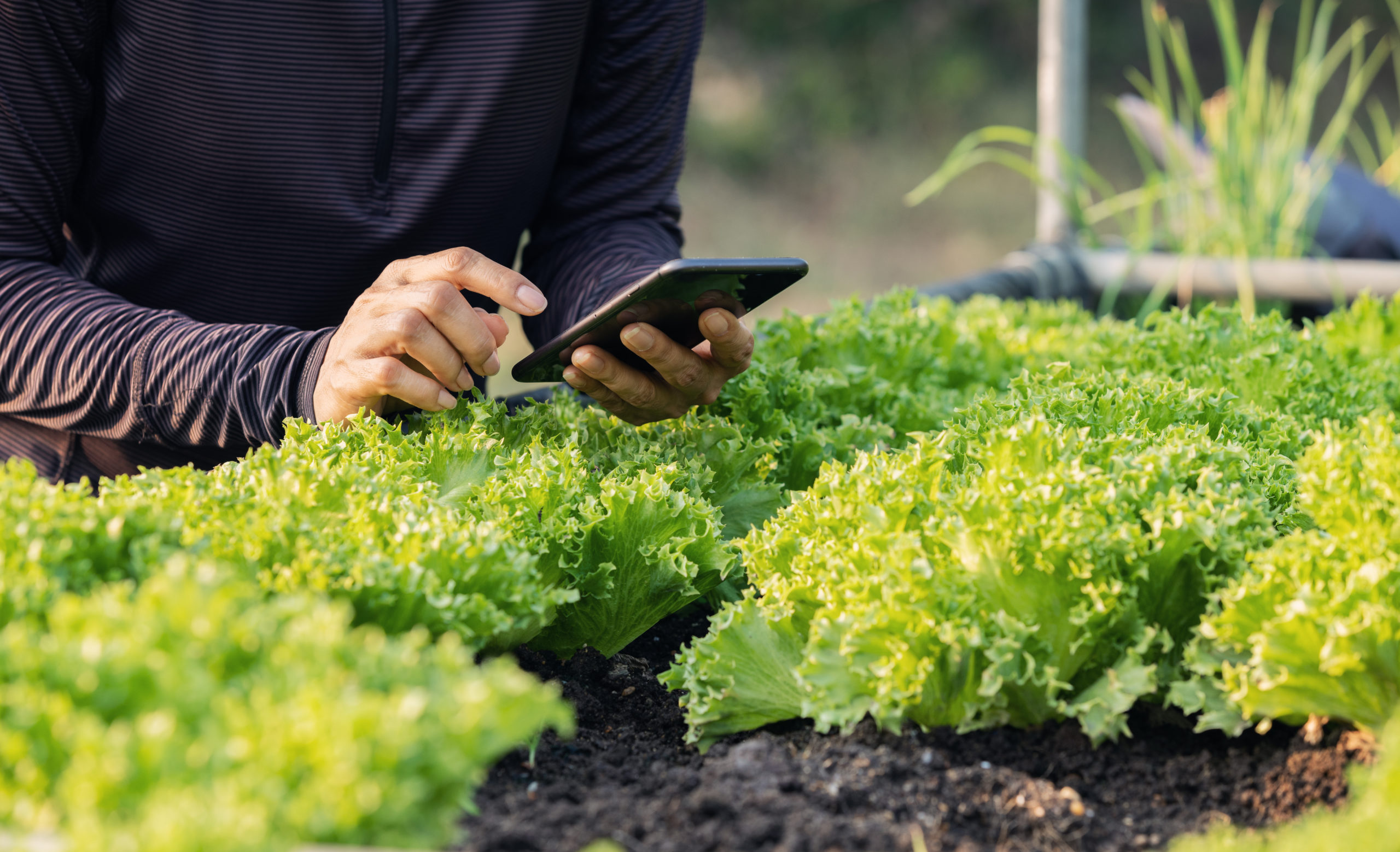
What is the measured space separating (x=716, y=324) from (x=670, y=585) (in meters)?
0.40

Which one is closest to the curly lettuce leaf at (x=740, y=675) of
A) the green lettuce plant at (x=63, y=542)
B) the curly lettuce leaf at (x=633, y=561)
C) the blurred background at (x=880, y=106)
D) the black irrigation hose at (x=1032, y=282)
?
the curly lettuce leaf at (x=633, y=561)

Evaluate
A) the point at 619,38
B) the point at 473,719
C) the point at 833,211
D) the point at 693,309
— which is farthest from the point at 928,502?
the point at 833,211

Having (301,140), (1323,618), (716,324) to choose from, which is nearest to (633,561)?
(716,324)

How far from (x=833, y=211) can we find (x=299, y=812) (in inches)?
498

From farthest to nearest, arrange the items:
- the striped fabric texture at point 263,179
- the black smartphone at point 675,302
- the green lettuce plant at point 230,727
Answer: the striped fabric texture at point 263,179, the black smartphone at point 675,302, the green lettuce plant at point 230,727

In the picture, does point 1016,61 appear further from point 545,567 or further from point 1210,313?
point 545,567

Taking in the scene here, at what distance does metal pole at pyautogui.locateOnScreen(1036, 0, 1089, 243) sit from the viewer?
4.58m

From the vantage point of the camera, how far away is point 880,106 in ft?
46.9

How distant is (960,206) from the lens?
1291cm

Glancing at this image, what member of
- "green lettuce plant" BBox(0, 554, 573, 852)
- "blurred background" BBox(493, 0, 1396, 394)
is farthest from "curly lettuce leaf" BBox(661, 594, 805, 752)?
"blurred background" BBox(493, 0, 1396, 394)

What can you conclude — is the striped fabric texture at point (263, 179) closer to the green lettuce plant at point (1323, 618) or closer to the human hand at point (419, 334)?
the human hand at point (419, 334)

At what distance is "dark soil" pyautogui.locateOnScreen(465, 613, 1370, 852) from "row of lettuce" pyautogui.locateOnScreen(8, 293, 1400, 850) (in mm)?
44

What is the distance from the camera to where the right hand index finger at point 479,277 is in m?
1.66

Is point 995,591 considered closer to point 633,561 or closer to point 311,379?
point 633,561
